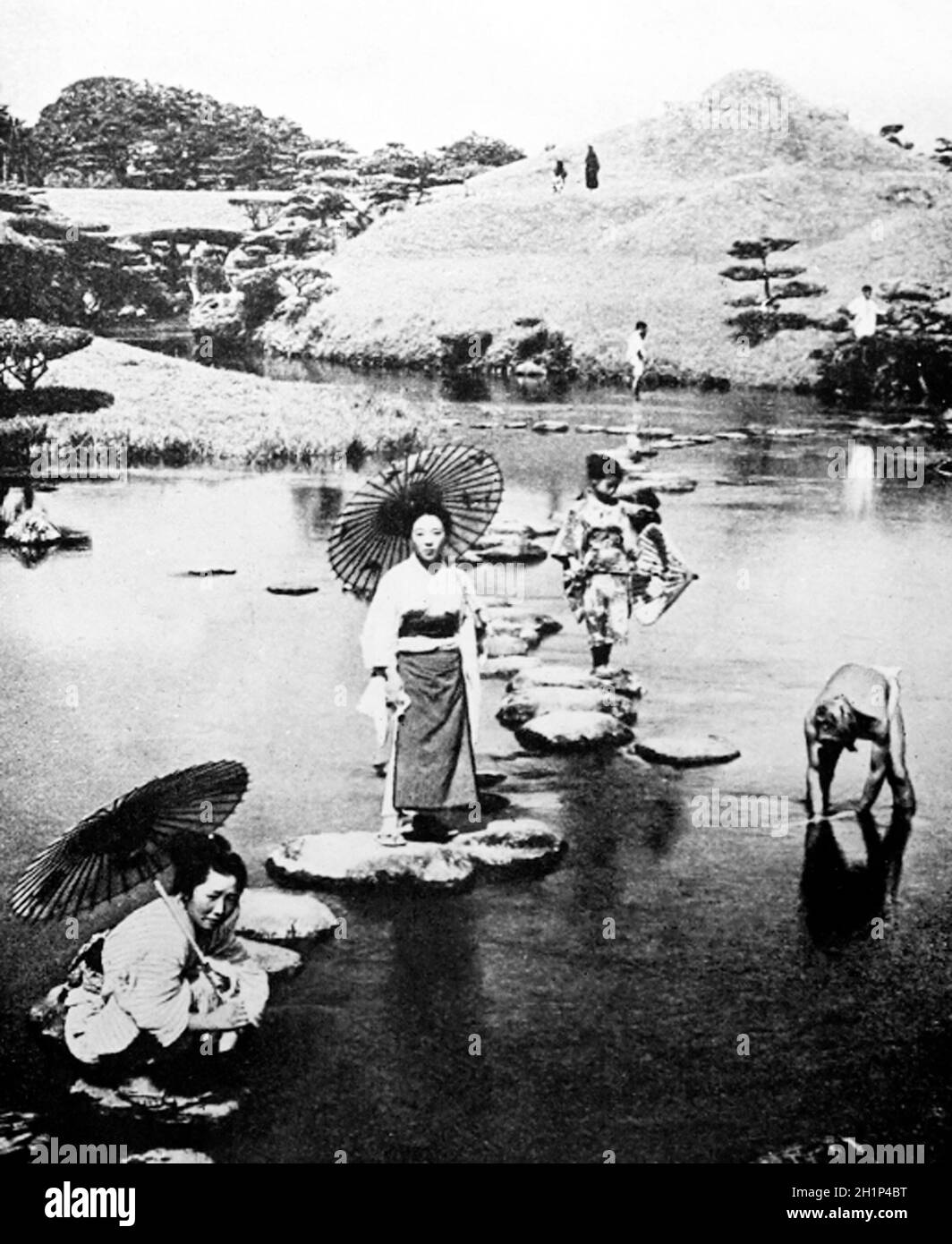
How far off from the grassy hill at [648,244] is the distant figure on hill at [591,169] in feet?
0.19

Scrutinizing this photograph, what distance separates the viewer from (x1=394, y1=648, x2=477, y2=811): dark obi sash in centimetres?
441

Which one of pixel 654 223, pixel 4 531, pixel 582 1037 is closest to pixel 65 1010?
pixel 582 1037

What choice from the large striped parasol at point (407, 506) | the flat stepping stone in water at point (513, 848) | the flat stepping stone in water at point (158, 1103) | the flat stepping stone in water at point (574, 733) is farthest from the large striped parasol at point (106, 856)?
the flat stepping stone in water at point (574, 733)

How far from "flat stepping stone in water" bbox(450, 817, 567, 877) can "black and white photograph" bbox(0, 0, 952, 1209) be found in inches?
0.8

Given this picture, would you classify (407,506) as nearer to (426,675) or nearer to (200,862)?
(426,675)

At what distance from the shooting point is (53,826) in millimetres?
4445

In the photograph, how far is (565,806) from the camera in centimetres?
461

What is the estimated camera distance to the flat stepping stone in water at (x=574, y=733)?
16.5 feet

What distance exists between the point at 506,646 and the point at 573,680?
1.55ft

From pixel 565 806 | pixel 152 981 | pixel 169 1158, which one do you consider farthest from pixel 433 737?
pixel 169 1158

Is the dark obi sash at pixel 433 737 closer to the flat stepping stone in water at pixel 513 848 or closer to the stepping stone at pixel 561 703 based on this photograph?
the flat stepping stone in water at pixel 513 848

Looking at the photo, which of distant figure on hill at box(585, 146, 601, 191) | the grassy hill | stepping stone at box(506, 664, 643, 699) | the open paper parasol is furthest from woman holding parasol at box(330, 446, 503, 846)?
distant figure on hill at box(585, 146, 601, 191)

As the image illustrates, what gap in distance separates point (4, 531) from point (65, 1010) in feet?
11.9
